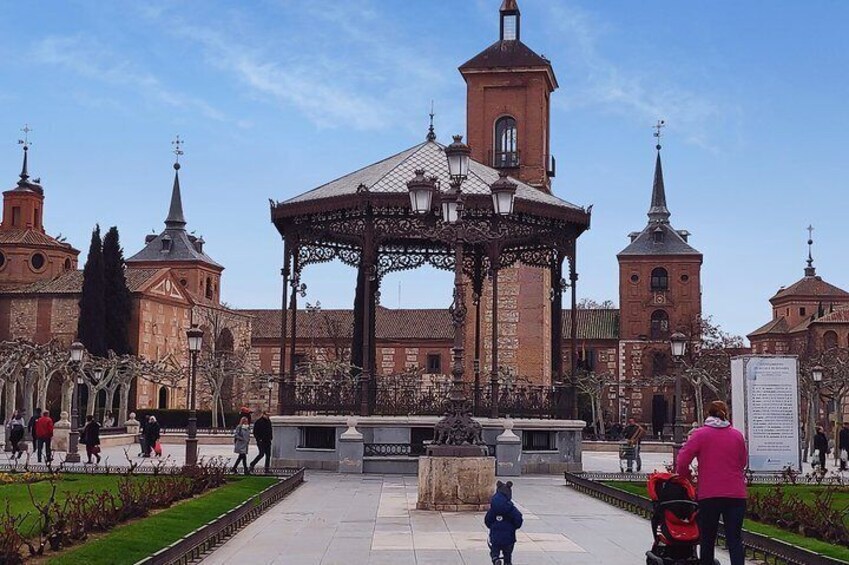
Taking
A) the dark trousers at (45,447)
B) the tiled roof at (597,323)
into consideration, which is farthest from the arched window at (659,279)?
the dark trousers at (45,447)

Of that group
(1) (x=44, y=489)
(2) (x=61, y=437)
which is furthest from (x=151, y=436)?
(1) (x=44, y=489)

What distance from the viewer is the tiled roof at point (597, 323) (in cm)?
9306

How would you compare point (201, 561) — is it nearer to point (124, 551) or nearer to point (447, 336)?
point (124, 551)

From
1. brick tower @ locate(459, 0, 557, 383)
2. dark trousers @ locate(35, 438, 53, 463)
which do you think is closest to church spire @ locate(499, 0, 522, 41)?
brick tower @ locate(459, 0, 557, 383)

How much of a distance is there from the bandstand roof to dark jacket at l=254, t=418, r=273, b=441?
16.5 ft

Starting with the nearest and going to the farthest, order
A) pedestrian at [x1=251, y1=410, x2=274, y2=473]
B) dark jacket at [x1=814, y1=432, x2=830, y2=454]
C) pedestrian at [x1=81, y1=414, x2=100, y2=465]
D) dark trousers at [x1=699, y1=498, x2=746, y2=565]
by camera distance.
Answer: dark trousers at [x1=699, y1=498, x2=746, y2=565]
pedestrian at [x1=251, y1=410, x2=274, y2=473]
pedestrian at [x1=81, y1=414, x2=100, y2=465]
dark jacket at [x1=814, y1=432, x2=830, y2=454]

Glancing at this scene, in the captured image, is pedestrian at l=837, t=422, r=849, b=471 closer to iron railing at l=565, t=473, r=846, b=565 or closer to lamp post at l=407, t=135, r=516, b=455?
iron railing at l=565, t=473, r=846, b=565

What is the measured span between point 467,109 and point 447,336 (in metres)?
35.2

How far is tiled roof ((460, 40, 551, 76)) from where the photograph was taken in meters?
60.3

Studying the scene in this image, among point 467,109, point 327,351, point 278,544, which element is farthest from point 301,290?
point 327,351

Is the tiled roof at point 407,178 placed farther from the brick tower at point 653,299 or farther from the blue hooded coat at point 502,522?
the brick tower at point 653,299

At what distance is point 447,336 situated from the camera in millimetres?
93000

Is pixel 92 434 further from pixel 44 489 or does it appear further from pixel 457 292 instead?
pixel 457 292

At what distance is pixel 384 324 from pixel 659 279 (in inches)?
890
